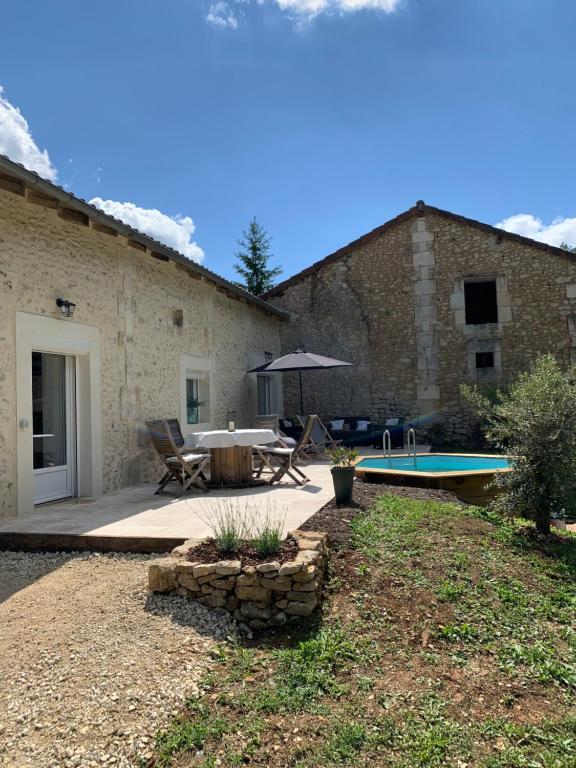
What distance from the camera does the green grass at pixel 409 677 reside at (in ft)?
6.72

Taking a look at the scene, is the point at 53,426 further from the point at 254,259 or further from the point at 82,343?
the point at 254,259

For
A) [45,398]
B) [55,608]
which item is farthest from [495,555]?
[45,398]

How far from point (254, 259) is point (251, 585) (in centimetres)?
2474

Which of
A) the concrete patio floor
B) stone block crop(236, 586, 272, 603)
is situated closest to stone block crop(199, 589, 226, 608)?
stone block crop(236, 586, 272, 603)

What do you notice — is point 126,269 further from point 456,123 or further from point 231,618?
point 456,123

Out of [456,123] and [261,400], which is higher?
[456,123]

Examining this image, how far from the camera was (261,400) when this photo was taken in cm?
1257

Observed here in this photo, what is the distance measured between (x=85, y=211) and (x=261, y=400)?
7.52 m

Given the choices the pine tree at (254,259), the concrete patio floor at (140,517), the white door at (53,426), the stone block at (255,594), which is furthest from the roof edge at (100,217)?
the pine tree at (254,259)

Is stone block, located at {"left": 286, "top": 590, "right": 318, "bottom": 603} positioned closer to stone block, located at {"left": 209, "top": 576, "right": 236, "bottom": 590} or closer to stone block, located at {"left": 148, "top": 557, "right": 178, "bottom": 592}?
stone block, located at {"left": 209, "top": 576, "right": 236, "bottom": 590}

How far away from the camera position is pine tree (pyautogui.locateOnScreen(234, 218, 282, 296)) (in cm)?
2652

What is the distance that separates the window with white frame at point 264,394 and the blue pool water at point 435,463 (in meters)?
4.07

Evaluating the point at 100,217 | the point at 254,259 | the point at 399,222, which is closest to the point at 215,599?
the point at 100,217

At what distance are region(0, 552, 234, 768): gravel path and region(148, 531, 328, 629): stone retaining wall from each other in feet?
0.32
